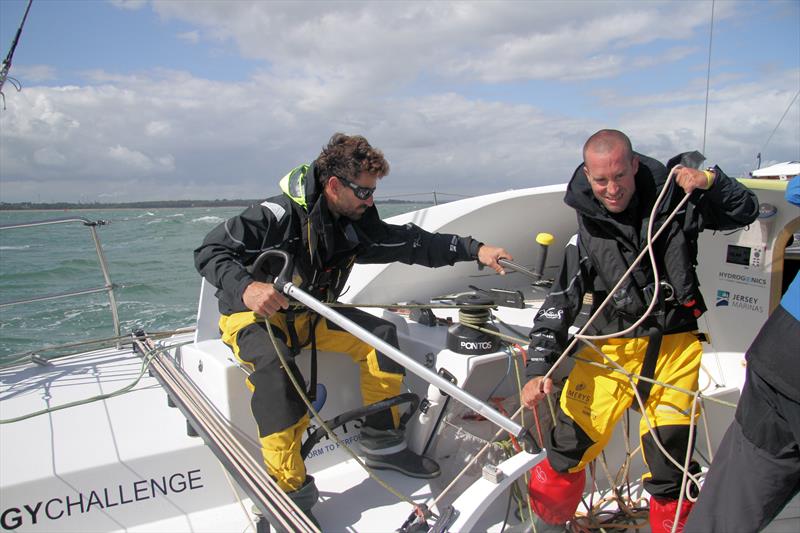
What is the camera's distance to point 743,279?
3.04 meters

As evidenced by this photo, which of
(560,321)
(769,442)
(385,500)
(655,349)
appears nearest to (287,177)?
(560,321)

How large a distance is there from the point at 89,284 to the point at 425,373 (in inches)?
394

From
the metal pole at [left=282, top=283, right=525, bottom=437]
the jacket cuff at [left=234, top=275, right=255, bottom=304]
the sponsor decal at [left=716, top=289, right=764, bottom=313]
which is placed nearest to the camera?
the metal pole at [left=282, top=283, right=525, bottom=437]

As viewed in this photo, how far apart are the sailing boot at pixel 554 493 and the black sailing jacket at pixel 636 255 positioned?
44 centimetres

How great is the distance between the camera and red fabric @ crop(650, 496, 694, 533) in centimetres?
204

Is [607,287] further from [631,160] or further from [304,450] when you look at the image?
[304,450]

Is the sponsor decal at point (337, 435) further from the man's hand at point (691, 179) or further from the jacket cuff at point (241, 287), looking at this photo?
the man's hand at point (691, 179)

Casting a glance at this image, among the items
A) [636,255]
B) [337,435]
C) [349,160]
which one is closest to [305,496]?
[337,435]

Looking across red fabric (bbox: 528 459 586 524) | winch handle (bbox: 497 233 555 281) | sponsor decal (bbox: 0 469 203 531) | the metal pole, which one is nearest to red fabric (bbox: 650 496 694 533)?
red fabric (bbox: 528 459 586 524)

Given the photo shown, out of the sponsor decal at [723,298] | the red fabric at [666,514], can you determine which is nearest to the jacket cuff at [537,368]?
the red fabric at [666,514]

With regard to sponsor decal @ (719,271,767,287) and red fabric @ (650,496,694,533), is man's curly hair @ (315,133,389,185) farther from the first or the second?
sponsor decal @ (719,271,767,287)

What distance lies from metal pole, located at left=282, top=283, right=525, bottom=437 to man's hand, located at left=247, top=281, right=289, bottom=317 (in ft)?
0.24

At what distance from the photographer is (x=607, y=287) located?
2162 mm

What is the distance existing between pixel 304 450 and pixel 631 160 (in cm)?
170
